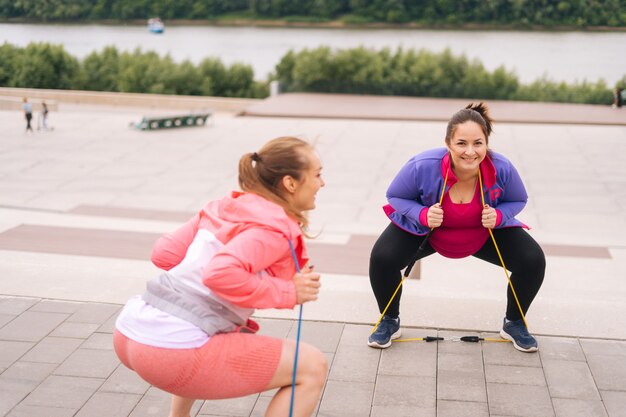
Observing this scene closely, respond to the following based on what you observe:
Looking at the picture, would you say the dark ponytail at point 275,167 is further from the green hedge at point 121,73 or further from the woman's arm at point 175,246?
the green hedge at point 121,73

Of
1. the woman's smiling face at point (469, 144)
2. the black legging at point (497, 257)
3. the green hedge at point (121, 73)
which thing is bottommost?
the green hedge at point (121, 73)

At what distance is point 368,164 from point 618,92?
12.1 meters

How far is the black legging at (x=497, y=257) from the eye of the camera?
4.41m

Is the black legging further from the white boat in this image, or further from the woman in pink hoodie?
the white boat

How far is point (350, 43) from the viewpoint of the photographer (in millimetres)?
51844

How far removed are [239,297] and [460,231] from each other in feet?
6.48

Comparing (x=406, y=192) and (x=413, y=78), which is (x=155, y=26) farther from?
(x=406, y=192)

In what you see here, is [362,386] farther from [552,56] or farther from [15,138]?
[552,56]

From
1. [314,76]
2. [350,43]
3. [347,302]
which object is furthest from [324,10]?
[347,302]

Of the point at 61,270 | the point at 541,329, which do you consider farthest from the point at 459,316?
the point at 61,270

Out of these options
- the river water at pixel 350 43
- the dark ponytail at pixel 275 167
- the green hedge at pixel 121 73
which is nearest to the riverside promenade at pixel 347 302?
the dark ponytail at pixel 275 167

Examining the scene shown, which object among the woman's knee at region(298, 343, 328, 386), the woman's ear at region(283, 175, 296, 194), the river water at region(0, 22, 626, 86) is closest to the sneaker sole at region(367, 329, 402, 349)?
the woman's knee at region(298, 343, 328, 386)

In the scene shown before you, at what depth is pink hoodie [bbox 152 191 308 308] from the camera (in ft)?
8.85

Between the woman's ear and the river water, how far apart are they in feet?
92.6
